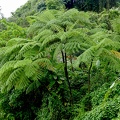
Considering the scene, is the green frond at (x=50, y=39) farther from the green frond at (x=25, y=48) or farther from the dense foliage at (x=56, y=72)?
the green frond at (x=25, y=48)

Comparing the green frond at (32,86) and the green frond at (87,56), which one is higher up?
the green frond at (87,56)

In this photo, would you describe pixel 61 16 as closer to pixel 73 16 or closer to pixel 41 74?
pixel 73 16

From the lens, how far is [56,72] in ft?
14.9

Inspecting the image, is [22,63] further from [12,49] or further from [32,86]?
[32,86]

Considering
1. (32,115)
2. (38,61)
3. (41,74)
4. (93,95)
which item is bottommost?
(32,115)

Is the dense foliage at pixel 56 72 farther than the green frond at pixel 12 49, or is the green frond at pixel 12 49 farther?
the green frond at pixel 12 49

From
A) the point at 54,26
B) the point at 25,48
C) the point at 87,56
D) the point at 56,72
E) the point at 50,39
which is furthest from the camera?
the point at 56,72

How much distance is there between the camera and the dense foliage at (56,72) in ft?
12.7

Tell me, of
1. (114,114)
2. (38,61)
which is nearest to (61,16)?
(38,61)

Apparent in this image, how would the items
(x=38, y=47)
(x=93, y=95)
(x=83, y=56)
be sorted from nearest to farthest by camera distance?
(x=83, y=56) → (x=93, y=95) → (x=38, y=47)

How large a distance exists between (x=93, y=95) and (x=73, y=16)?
153cm

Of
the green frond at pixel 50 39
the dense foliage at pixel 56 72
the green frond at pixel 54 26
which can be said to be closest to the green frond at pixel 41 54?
the dense foliage at pixel 56 72

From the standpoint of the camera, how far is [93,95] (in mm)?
4004

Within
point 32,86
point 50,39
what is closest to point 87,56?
point 50,39
